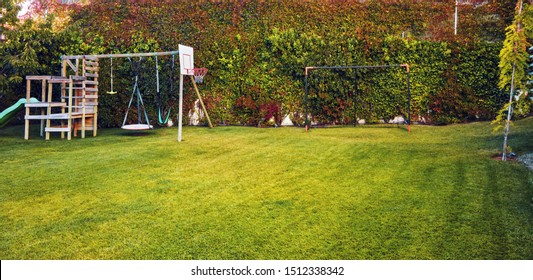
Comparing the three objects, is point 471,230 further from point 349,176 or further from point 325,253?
point 349,176

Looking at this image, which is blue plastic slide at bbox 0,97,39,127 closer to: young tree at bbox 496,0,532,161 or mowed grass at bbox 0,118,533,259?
mowed grass at bbox 0,118,533,259

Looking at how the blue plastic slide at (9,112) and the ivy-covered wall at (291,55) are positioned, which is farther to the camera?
the ivy-covered wall at (291,55)

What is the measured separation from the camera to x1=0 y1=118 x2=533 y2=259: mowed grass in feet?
10.1

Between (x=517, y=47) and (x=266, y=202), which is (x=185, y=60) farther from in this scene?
(x=517, y=47)

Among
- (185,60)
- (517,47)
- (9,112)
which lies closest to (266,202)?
(517,47)

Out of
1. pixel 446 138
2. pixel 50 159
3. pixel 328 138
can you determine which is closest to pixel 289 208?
pixel 50 159

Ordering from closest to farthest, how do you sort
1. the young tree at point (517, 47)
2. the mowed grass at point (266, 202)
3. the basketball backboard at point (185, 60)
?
the mowed grass at point (266, 202), the young tree at point (517, 47), the basketball backboard at point (185, 60)

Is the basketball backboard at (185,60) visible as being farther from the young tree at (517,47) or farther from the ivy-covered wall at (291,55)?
the young tree at (517,47)

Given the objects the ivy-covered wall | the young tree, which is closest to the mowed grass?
the young tree

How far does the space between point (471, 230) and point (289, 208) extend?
146 centimetres

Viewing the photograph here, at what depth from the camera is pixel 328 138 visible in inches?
349

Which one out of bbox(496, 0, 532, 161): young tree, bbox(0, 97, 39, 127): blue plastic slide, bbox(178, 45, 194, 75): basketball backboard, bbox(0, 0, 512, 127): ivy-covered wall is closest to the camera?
bbox(496, 0, 532, 161): young tree

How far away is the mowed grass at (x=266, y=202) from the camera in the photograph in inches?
122

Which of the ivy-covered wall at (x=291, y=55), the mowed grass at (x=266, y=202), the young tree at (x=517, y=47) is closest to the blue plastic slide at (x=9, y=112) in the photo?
the mowed grass at (x=266, y=202)
